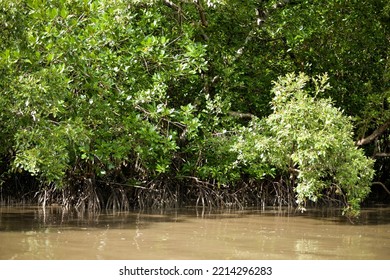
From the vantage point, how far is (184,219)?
9062 millimetres

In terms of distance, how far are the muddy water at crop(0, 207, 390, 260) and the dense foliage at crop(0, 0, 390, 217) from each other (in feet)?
1.89

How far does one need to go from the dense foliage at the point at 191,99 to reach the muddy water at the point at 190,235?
0.58 m

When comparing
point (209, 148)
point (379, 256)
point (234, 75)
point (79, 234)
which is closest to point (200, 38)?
point (234, 75)

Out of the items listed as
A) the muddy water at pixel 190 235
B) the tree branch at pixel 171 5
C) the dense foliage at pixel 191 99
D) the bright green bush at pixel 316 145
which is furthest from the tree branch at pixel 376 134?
the tree branch at pixel 171 5

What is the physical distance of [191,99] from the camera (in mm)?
11609

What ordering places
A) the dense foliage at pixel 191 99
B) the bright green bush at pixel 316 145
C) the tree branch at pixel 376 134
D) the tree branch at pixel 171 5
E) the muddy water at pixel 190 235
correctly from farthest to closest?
the tree branch at pixel 376 134 < the tree branch at pixel 171 5 < the bright green bush at pixel 316 145 < the dense foliage at pixel 191 99 < the muddy water at pixel 190 235

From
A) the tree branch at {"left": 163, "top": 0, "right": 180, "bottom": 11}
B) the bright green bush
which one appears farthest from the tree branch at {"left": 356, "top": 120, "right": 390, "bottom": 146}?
the tree branch at {"left": 163, "top": 0, "right": 180, "bottom": 11}

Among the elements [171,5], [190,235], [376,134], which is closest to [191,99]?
[171,5]

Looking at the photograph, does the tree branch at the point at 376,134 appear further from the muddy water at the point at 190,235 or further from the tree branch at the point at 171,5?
the tree branch at the point at 171,5

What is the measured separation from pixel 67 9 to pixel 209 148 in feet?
10.1

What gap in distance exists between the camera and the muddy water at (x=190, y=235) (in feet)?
20.9

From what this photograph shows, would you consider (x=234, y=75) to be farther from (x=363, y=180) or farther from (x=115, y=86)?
(x=363, y=180)

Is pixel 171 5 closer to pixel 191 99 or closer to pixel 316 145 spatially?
pixel 191 99

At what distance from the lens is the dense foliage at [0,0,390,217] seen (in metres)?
8.42
